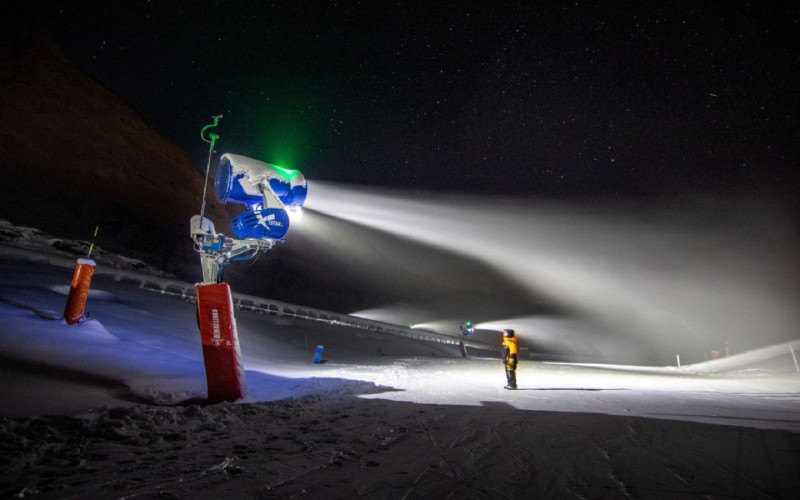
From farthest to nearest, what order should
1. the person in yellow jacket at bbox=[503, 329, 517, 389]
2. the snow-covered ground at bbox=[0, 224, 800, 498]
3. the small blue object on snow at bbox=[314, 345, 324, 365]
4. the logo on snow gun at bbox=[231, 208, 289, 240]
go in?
1. the small blue object on snow at bbox=[314, 345, 324, 365]
2. the person in yellow jacket at bbox=[503, 329, 517, 389]
3. the logo on snow gun at bbox=[231, 208, 289, 240]
4. the snow-covered ground at bbox=[0, 224, 800, 498]

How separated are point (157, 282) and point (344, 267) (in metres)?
41.3

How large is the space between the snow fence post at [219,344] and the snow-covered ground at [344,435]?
0.34m

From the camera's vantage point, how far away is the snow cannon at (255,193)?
573cm

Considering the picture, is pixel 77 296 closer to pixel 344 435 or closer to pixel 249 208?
pixel 249 208

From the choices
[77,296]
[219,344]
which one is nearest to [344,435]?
[219,344]

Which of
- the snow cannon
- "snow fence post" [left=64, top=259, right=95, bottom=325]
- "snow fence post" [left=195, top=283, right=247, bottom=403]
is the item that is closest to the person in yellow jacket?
"snow fence post" [left=195, top=283, right=247, bottom=403]

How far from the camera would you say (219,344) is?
545cm

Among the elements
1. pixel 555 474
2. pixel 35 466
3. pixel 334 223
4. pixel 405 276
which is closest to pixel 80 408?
pixel 35 466

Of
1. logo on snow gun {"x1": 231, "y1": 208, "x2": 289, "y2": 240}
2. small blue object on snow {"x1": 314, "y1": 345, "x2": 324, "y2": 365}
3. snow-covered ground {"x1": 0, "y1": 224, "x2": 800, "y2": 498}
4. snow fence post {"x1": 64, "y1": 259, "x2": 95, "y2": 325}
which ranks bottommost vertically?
snow-covered ground {"x1": 0, "y1": 224, "x2": 800, "y2": 498}

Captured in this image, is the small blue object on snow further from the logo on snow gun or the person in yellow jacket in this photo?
the logo on snow gun

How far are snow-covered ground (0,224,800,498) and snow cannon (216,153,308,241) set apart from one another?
2.70m

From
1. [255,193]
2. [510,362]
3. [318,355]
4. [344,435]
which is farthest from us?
[318,355]

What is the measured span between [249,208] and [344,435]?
13.5ft

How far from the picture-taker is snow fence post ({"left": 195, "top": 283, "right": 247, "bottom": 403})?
5395mm
